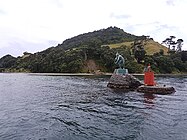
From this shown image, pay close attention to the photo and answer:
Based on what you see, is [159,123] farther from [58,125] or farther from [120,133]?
[58,125]

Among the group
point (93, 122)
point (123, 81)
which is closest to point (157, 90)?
point (123, 81)

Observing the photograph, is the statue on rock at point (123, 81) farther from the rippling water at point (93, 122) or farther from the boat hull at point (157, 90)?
the rippling water at point (93, 122)

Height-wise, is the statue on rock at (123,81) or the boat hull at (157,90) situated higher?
the statue on rock at (123,81)

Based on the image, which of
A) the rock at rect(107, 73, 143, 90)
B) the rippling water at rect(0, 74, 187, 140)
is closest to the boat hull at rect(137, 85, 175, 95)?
the rock at rect(107, 73, 143, 90)

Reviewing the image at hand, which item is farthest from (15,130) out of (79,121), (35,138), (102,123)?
(102,123)

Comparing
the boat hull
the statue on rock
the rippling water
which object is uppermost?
the statue on rock

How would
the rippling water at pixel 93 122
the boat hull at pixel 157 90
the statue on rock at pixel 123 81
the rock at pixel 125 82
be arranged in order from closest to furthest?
the rippling water at pixel 93 122
the boat hull at pixel 157 90
the rock at pixel 125 82
the statue on rock at pixel 123 81

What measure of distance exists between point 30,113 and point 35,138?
9.73m

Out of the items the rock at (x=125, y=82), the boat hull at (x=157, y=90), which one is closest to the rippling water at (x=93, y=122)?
the boat hull at (x=157, y=90)

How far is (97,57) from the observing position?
148375 millimetres

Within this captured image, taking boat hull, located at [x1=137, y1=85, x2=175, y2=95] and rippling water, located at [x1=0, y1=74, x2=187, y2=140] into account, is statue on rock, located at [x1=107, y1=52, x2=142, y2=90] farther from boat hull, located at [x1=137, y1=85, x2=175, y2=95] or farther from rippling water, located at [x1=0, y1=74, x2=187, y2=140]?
rippling water, located at [x1=0, y1=74, x2=187, y2=140]

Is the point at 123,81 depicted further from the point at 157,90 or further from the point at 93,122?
the point at 93,122

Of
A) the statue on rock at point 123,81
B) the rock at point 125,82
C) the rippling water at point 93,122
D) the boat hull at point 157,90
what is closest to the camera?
the rippling water at point 93,122

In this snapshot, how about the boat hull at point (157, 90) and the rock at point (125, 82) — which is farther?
the rock at point (125, 82)
